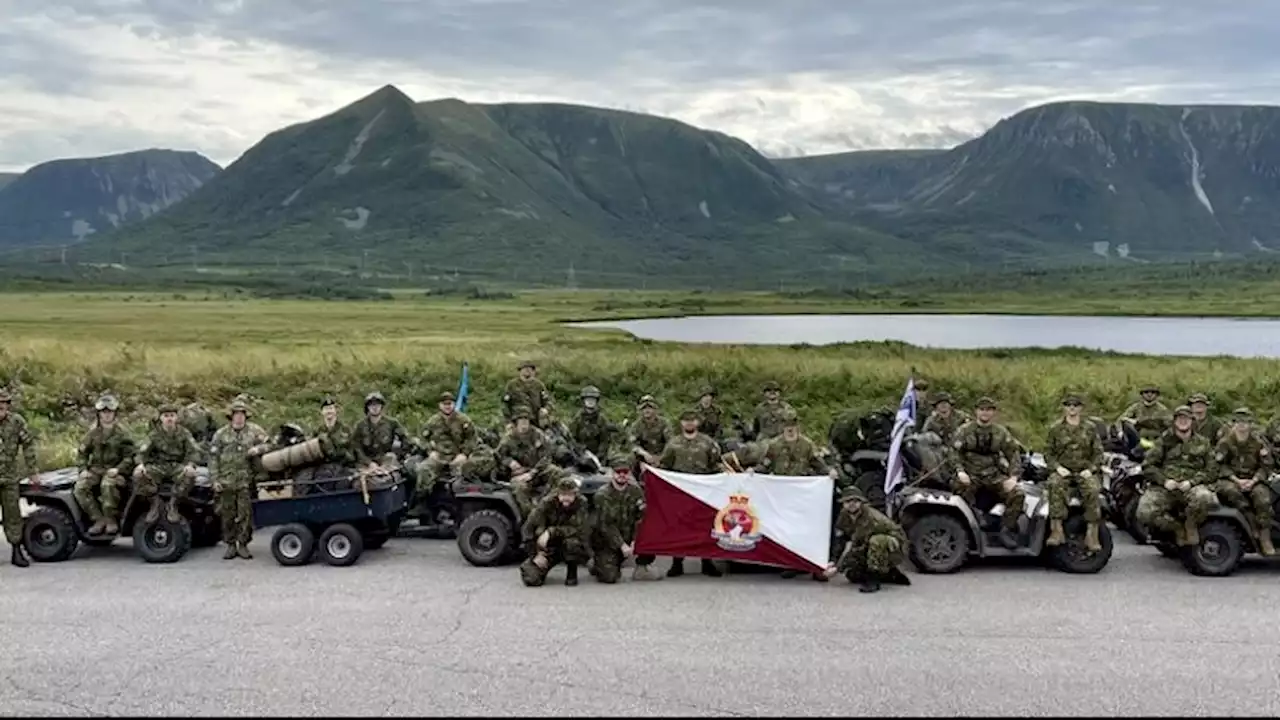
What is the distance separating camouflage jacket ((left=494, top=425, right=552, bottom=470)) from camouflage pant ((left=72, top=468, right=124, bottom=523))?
4782 mm

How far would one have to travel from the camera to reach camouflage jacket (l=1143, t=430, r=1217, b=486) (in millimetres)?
Answer: 14094

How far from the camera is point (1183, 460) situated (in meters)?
14.2

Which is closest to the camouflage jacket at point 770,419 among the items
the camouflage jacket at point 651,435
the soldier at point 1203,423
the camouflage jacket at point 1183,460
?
the camouflage jacket at point 651,435

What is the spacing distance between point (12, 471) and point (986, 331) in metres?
71.2

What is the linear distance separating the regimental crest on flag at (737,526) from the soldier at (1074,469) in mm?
3392

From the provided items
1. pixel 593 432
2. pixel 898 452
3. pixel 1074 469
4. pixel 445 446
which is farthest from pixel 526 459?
pixel 1074 469

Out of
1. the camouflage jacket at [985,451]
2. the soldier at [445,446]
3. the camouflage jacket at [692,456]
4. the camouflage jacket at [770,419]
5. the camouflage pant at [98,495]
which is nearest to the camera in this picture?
the camouflage jacket at [985,451]

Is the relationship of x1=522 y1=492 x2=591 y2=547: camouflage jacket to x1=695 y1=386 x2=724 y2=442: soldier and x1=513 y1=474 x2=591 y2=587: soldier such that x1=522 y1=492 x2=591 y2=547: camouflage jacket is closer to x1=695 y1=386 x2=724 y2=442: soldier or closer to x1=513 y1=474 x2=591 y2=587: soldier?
x1=513 y1=474 x2=591 y2=587: soldier

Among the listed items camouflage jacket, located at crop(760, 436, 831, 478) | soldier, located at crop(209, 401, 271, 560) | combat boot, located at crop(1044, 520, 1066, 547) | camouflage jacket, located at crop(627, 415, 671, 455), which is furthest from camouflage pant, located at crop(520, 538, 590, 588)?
combat boot, located at crop(1044, 520, 1066, 547)

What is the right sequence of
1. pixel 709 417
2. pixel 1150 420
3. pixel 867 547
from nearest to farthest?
pixel 867 547 < pixel 1150 420 < pixel 709 417

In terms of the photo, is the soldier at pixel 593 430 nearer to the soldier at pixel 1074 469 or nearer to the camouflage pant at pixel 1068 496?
the soldier at pixel 1074 469

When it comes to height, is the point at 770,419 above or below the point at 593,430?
above

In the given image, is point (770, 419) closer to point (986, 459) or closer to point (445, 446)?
point (986, 459)

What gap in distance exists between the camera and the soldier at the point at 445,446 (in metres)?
15.9
